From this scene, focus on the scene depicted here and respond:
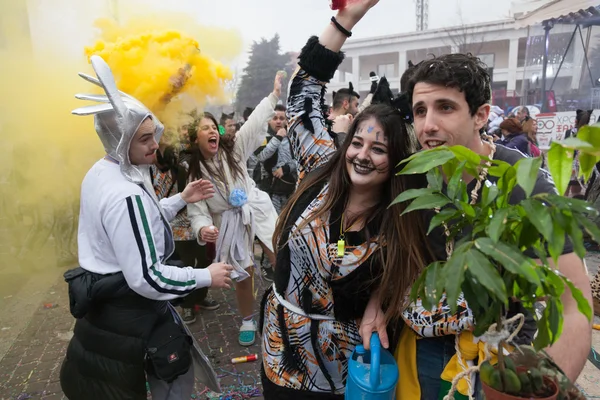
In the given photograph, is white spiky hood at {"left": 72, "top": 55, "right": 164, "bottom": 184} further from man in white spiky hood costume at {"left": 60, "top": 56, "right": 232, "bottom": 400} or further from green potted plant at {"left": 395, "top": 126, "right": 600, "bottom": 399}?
green potted plant at {"left": 395, "top": 126, "right": 600, "bottom": 399}

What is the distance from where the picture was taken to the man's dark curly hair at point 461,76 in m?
1.55

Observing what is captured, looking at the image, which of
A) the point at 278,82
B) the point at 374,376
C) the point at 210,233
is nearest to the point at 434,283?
the point at 374,376

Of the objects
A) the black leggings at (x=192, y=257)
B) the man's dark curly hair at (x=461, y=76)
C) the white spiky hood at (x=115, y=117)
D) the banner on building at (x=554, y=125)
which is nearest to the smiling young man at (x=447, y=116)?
the man's dark curly hair at (x=461, y=76)

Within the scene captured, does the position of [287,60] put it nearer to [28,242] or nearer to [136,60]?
[28,242]

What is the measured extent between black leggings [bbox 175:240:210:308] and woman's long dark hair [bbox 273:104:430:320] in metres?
2.50

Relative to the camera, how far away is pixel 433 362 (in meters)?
1.54

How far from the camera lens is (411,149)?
1.83 meters

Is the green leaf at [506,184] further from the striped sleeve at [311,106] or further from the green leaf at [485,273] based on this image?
the striped sleeve at [311,106]

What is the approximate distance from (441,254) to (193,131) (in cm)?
277

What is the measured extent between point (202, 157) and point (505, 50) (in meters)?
42.4

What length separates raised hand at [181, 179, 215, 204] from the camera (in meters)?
2.73

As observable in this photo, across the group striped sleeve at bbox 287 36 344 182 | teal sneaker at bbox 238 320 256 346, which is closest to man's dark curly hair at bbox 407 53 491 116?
striped sleeve at bbox 287 36 344 182

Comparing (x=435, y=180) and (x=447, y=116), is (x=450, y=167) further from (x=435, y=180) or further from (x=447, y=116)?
(x=447, y=116)

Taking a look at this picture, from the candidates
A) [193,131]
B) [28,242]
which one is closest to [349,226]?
[193,131]
